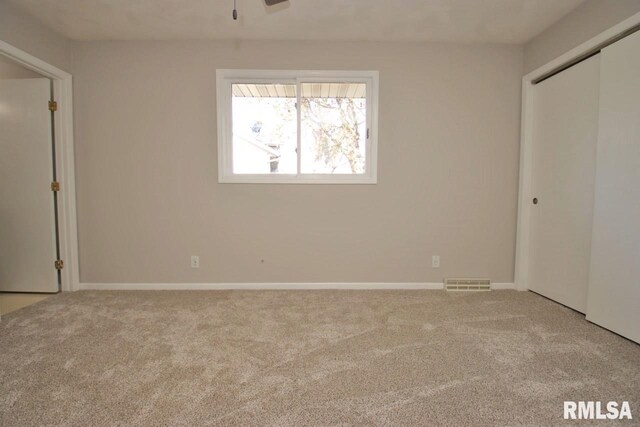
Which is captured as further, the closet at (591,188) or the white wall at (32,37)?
the white wall at (32,37)

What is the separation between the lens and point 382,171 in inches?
114

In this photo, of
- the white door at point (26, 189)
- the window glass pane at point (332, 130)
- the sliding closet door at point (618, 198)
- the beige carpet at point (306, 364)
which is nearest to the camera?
the beige carpet at point (306, 364)

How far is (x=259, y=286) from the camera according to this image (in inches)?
116

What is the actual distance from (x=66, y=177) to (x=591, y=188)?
4.77 m

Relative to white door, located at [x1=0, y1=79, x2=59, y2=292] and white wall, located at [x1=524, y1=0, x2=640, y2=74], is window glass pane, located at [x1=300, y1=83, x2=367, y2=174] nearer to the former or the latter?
white wall, located at [x1=524, y1=0, x2=640, y2=74]

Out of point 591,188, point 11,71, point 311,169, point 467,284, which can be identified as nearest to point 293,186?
point 311,169

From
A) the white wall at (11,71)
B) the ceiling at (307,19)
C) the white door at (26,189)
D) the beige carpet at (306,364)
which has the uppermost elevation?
the ceiling at (307,19)

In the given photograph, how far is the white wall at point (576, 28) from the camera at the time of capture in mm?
1955

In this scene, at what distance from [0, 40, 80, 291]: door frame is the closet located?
462cm

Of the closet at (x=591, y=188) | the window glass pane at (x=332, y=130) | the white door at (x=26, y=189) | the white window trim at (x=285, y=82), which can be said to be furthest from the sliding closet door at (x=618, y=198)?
the white door at (x=26, y=189)

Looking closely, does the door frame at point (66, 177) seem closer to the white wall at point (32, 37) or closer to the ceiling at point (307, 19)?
the white wall at point (32, 37)

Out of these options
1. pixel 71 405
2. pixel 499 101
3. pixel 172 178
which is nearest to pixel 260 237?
pixel 172 178

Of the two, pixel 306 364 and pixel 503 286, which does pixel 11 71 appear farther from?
pixel 503 286

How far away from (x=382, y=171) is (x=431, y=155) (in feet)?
1.75
